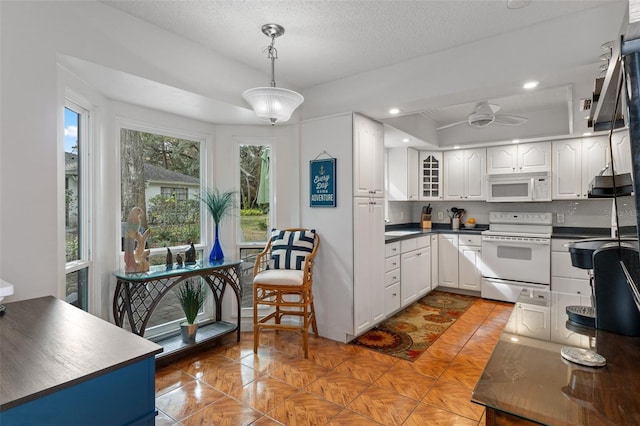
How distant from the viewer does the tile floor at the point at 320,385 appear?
6.86ft

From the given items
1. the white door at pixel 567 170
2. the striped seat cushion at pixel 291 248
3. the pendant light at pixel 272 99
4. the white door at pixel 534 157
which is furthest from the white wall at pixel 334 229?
the white door at pixel 567 170

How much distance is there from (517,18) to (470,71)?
429 millimetres

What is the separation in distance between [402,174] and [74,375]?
15.6 feet

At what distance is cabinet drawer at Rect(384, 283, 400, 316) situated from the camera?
3756mm

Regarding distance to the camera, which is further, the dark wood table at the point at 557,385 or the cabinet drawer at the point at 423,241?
the cabinet drawer at the point at 423,241

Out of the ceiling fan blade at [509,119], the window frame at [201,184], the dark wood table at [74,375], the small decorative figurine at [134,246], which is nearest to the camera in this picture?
the dark wood table at [74,375]

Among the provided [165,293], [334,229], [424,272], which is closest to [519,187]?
[424,272]

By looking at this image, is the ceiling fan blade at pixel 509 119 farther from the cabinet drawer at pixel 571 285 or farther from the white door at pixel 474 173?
the cabinet drawer at pixel 571 285

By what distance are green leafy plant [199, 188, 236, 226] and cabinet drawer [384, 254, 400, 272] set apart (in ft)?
5.87

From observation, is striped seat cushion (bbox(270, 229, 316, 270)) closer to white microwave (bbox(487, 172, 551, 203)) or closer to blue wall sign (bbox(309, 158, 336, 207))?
blue wall sign (bbox(309, 158, 336, 207))

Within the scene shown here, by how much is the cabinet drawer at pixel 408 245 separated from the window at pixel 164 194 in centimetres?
229

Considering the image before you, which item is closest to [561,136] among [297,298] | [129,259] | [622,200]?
[297,298]

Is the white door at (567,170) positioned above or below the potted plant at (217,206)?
above

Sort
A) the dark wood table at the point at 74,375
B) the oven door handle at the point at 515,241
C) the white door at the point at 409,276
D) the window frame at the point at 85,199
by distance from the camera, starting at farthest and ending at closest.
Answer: the oven door handle at the point at 515,241, the white door at the point at 409,276, the window frame at the point at 85,199, the dark wood table at the point at 74,375
